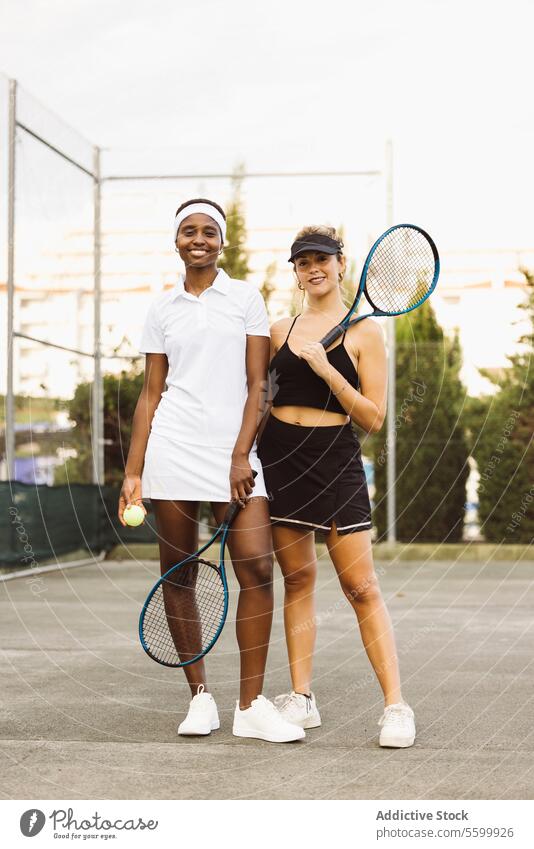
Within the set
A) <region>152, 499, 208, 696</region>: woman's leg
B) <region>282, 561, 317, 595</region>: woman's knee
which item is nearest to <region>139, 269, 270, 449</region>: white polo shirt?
<region>152, 499, 208, 696</region>: woman's leg

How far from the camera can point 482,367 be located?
14594mm

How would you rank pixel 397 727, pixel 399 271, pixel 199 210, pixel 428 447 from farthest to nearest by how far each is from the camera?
pixel 428 447
pixel 399 271
pixel 199 210
pixel 397 727

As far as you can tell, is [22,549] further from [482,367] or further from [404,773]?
[404,773]

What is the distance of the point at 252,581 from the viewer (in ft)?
13.1

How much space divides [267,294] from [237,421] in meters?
9.21

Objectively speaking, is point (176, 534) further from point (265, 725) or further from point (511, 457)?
point (511, 457)

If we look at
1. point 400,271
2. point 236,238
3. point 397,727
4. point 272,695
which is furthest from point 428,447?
point 397,727

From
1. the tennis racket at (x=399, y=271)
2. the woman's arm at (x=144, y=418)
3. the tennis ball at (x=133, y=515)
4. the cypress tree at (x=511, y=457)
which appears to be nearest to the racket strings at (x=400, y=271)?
the tennis racket at (x=399, y=271)

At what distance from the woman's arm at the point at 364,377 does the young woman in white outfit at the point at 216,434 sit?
0.20m

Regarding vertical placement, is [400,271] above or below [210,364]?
above

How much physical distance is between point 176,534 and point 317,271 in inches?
38.7

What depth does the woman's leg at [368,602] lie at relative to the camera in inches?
160

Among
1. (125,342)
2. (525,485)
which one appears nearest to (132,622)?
(125,342)
